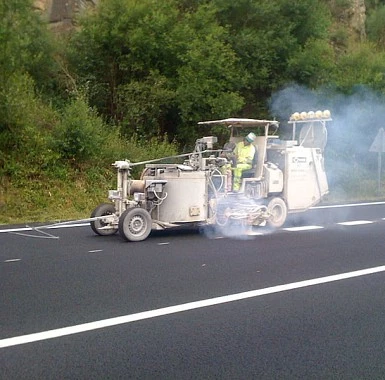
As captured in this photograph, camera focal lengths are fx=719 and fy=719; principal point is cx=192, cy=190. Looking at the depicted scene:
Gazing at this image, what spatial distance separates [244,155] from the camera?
15.1m

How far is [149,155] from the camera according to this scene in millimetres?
23781

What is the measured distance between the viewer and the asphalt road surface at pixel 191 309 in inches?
246

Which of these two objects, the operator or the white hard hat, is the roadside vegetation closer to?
the operator

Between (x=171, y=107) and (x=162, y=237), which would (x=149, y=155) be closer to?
(x=171, y=107)

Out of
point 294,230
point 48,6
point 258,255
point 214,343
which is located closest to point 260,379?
point 214,343

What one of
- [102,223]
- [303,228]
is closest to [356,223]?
[303,228]

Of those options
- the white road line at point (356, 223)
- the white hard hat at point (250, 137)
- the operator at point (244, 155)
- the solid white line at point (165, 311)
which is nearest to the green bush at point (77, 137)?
the operator at point (244, 155)

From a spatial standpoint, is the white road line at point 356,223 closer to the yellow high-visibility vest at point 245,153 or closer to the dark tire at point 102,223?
the yellow high-visibility vest at point 245,153

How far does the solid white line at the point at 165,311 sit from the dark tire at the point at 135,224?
426cm

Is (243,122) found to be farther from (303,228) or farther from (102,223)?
(102,223)

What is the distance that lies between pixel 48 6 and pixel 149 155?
33.4 feet

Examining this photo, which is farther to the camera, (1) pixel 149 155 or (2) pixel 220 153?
(1) pixel 149 155

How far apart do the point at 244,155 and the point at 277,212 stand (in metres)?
1.47

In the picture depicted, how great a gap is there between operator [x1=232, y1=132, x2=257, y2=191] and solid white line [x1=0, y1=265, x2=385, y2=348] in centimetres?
473
